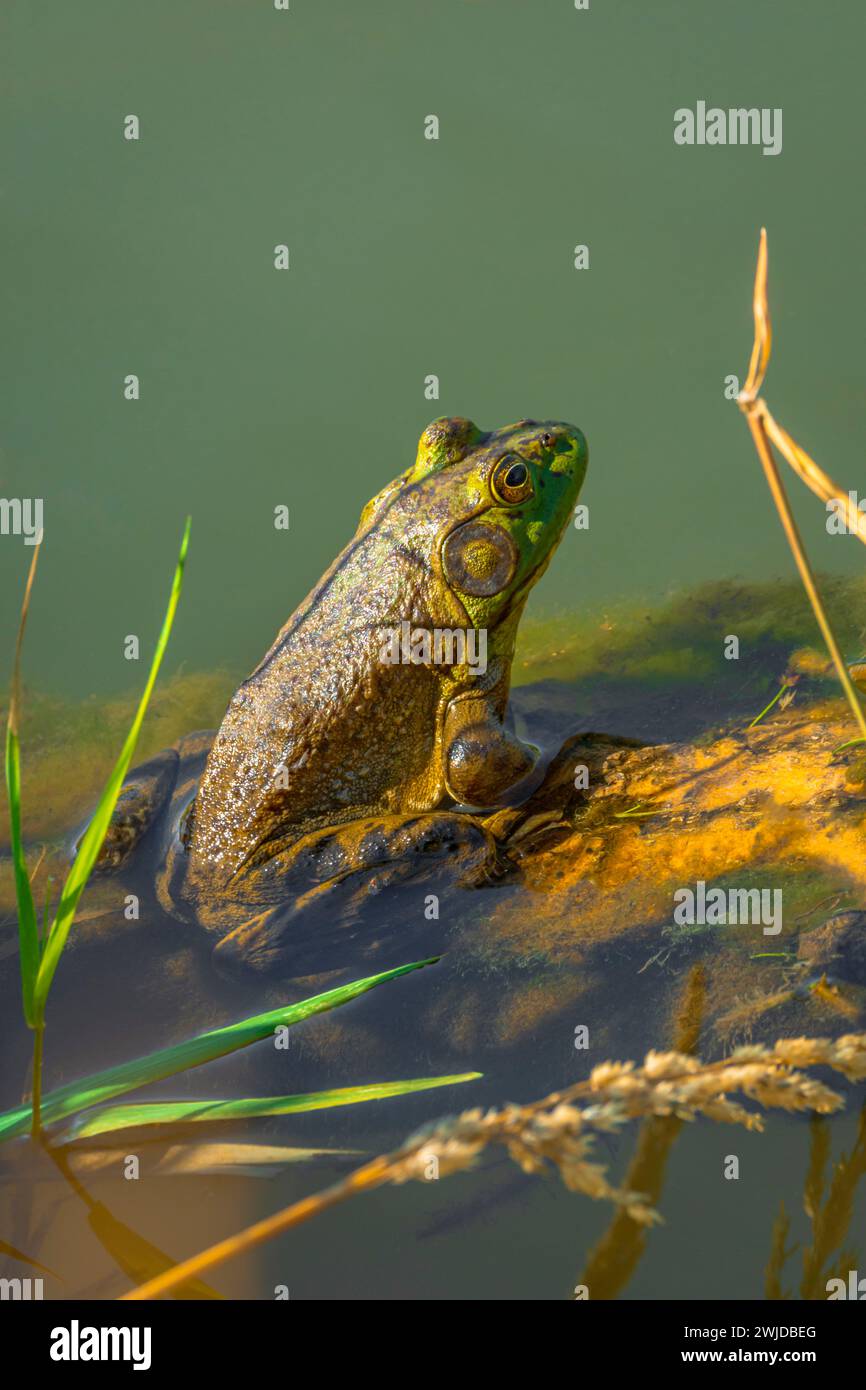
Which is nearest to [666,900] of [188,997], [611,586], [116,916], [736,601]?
[188,997]

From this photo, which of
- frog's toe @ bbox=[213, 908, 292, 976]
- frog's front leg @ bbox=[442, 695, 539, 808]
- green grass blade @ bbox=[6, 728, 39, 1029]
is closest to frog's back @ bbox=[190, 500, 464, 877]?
frog's front leg @ bbox=[442, 695, 539, 808]

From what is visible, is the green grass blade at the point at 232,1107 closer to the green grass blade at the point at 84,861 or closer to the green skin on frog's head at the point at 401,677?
the green grass blade at the point at 84,861

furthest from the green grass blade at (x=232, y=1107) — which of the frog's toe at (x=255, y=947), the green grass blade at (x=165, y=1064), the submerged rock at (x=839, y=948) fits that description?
the submerged rock at (x=839, y=948)

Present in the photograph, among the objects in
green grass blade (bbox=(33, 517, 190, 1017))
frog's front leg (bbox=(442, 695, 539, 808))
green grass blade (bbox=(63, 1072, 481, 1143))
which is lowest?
green grass blade (bbox=(63, 1072, 481, 1143))

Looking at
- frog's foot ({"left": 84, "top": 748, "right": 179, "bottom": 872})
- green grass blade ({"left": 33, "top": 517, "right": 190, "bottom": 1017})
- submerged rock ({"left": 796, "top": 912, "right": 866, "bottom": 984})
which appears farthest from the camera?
frog's foot ({"left": 84, "top": 748, "right": 179, "bottom": 872})

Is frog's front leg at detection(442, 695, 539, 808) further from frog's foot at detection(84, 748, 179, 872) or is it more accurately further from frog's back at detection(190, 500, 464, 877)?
frog's foot at detection(84, 748, 179, 872)

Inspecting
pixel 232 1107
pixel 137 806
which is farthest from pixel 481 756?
pixel 232 1107
